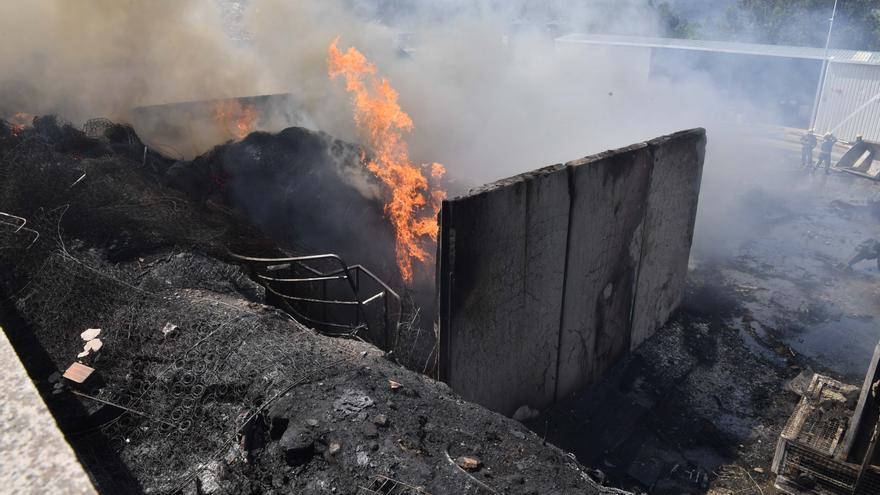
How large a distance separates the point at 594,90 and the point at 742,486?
53.3 feet

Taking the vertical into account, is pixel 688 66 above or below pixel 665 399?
above

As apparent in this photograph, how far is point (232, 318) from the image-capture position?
4.76 m

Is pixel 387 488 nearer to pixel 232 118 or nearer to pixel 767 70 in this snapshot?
pixel 232 118

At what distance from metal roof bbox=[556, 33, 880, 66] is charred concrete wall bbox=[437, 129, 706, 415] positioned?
1638cm

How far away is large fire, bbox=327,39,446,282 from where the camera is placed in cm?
814

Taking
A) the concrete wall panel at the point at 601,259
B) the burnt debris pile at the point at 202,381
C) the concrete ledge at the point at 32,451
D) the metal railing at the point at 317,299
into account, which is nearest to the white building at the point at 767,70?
the concrete wall panel at the point at 601,259

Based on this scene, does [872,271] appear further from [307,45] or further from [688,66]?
[688,66]

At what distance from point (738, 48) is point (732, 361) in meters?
19.9

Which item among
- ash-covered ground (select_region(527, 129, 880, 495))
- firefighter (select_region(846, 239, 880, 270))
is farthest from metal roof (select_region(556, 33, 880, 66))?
firefighter (select_region(846, 239, 880, 270))

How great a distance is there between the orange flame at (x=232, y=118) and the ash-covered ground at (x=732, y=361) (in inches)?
379

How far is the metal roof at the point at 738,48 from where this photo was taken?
19161 mm

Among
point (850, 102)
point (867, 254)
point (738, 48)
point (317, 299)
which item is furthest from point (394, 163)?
point (738, 48)

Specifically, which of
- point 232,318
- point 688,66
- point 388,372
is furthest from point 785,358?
point 688,66

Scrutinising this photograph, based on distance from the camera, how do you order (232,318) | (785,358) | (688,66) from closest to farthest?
(232,318), (785,358), (688,66)
